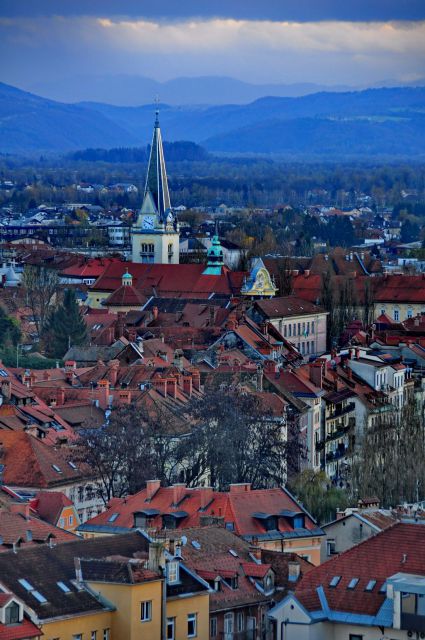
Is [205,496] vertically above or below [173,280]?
above

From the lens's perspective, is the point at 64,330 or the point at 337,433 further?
the point at 64,330

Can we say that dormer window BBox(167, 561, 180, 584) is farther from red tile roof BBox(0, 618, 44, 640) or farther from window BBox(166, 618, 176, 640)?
red tile roof BBox(0, 618, 44, 640)

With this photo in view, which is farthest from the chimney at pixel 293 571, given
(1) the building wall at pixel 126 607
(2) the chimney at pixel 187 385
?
(2) the chimney at pixel 187 385

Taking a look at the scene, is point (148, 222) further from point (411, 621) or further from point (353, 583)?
point (411, 621)

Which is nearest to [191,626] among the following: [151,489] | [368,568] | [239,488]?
[368,568]

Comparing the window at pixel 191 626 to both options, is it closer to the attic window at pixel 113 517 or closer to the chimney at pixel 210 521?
the chimney at pixel 210 521

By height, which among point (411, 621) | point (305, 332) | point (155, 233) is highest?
point (411, 621)

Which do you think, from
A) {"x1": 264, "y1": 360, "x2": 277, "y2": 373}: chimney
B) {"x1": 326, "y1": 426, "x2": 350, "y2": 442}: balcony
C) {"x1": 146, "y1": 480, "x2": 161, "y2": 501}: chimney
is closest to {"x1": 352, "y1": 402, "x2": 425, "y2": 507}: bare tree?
{"x1": 326, "y1": 426, "x2": 350, "y2": 442}: balcony
